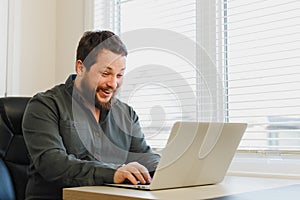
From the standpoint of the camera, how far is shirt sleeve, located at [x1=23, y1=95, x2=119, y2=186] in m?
1.29

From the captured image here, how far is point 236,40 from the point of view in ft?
6.52

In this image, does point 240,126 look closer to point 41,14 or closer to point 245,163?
point 245,163

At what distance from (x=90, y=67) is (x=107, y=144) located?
12.5 inches

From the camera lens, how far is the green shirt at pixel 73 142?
136 cm

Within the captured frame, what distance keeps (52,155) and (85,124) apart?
0.26 metres

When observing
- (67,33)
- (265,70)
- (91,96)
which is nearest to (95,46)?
(91,96)

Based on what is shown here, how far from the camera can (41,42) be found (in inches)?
106

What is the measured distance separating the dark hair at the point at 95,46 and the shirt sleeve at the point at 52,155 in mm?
236

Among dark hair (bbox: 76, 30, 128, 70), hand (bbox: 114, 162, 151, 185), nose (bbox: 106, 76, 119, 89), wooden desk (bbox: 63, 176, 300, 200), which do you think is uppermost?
dark hair (bbox: 76, 30, 128, 70)

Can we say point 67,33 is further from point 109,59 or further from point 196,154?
point 196,154

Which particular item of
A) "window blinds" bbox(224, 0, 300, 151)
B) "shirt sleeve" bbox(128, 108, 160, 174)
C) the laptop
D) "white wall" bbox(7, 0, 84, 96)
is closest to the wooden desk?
the laptop

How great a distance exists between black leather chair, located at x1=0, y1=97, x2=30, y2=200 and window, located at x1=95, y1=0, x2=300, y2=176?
0.68 metres

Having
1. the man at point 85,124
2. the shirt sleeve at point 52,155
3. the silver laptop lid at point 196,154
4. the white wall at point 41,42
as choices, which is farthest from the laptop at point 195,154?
the white wall at point 41,42

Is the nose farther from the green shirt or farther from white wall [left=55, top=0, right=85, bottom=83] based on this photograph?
white wall [left=55, top=0, right=85, bottom=83]
